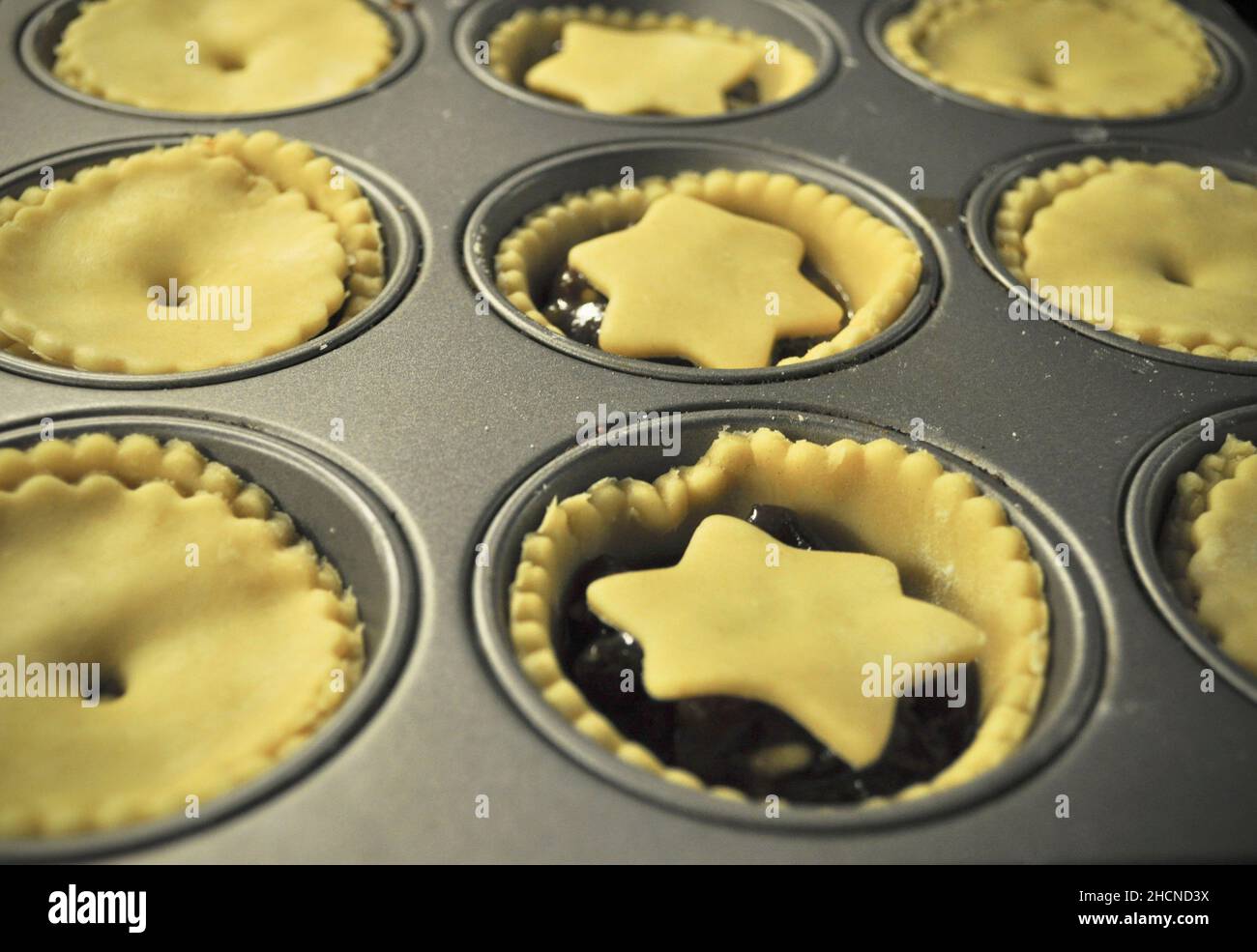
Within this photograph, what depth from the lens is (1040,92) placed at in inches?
95.3

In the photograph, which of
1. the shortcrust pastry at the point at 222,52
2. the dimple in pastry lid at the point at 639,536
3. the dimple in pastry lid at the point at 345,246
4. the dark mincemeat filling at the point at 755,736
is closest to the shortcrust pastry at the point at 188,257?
the dimple in pastry lid at the point at 345,246

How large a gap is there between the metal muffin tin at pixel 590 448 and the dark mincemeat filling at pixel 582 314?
137mm

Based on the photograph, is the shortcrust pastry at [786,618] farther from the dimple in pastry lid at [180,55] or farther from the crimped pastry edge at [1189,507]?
the dimple in pastry lid at [180,55]

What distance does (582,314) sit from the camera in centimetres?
188

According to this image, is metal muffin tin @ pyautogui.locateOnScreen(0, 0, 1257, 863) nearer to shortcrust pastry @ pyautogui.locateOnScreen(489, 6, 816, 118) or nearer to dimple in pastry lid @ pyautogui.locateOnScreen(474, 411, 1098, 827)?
dimple in pastry lid @ pyautogui.locateOnScreen(474, 411, 1098, 827)

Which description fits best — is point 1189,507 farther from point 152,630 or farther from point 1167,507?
point 152,630

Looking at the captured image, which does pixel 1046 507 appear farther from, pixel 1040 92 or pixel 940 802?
pixel 1040 92

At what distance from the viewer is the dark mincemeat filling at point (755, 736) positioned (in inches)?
52.4

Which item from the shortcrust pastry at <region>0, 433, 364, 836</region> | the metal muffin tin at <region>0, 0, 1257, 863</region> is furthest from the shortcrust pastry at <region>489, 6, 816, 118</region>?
the shortcrust pastry at <region>0, 433, 364, 836</region>

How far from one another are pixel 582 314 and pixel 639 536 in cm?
43

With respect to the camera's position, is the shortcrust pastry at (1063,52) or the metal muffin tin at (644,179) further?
the shortcrust pastry at (1063,52)

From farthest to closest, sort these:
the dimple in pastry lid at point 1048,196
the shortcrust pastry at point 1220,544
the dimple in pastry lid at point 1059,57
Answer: the dimple in pastry lid at point 1059,57 < the dimple in pastry lid at point 1048,196 < the shortcrust pastry at point 1220,544

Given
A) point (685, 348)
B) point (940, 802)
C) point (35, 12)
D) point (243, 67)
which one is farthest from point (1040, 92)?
point (35, 12)

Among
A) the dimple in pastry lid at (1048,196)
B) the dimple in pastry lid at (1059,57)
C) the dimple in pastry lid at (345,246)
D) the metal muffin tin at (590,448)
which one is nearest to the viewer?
the metal muffin tin at (590,448)
